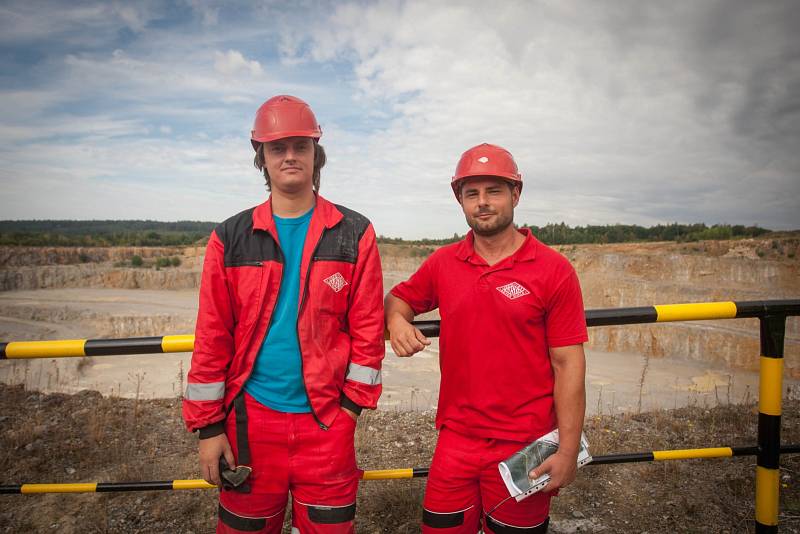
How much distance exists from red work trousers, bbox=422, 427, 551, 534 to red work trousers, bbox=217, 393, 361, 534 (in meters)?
0.37

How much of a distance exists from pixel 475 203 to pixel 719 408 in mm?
5849

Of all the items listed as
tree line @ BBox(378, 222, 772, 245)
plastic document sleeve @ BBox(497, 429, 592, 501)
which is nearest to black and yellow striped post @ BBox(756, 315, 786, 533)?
plastic document sleeve @ BBox(497, 429, 592, 501)

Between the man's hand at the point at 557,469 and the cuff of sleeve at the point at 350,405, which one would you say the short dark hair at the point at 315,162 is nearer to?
the cuff of sleeve at the point at 350,405

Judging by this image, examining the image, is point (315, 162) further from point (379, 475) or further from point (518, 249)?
point (379, 475)

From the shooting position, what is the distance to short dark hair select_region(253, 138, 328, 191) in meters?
2.26

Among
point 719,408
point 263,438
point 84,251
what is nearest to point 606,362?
point 719,408

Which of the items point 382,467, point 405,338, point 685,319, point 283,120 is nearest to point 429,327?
point 405,338

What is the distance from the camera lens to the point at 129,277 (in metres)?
41.7

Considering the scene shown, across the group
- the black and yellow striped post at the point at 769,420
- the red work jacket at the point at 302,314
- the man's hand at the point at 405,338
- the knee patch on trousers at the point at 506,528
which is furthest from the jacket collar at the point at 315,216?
the black and yellow striped post at the point at 769,420

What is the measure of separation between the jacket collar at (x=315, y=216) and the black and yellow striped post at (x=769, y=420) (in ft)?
7.00

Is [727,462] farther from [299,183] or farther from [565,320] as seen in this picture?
[299,183]

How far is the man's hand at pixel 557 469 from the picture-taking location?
1922 mm

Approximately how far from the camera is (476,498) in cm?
207

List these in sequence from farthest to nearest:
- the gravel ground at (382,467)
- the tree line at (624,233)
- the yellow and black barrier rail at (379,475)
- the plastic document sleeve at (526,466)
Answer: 1. the tree line at (624,233)
2. the gravel ground at (382,467)
3. the yellow and black barrier rail at (379,475)
4. the plastic document sleeve at (526,466)
